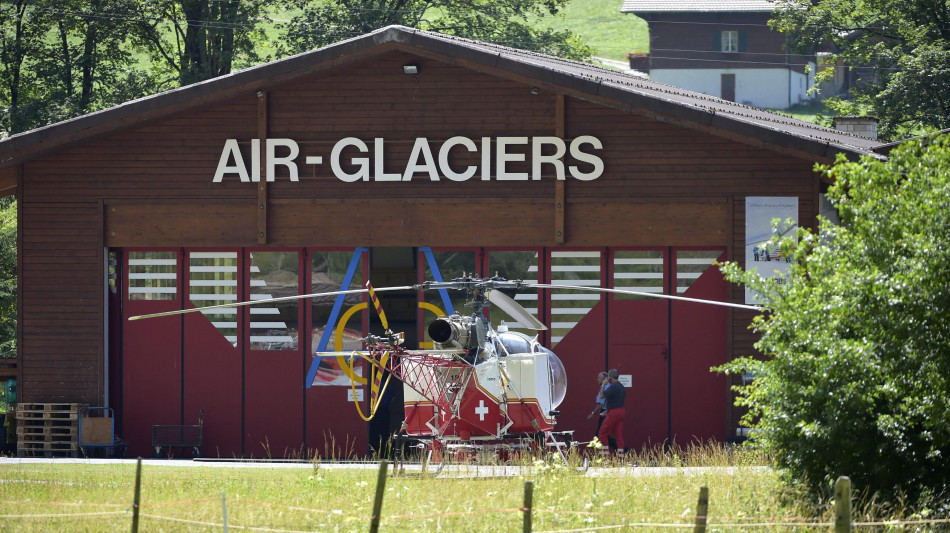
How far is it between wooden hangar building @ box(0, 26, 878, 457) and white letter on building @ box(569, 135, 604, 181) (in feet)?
0.13

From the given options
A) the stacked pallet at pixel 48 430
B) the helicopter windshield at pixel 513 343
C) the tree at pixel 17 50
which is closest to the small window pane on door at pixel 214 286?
the stacked pallet at pixel 48 430

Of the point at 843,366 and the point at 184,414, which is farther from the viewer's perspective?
the point at 184,414

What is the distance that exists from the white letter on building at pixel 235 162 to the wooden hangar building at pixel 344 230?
31 mm

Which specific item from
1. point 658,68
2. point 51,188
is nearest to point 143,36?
point 51,188

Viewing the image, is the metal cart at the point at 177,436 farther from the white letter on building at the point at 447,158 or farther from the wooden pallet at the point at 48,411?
the white letter on building at the point at 447,158

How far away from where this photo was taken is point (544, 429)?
17.8 m

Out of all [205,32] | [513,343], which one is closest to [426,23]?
[205,32]

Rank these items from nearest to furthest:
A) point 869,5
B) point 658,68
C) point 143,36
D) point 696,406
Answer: point 696,406, point 869,5, point 143,36, point 658,68

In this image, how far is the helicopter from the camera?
1692 centimetres

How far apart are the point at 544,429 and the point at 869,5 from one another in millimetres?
24863

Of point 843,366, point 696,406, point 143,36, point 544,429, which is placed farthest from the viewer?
point 143,36

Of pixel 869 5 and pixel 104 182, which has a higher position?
pixel 869 5

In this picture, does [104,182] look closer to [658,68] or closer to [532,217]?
[532,217]

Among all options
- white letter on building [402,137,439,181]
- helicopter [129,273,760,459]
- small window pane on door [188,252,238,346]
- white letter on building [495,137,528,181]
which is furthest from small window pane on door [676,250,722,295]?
small window pane on door [188,252,238,346]
